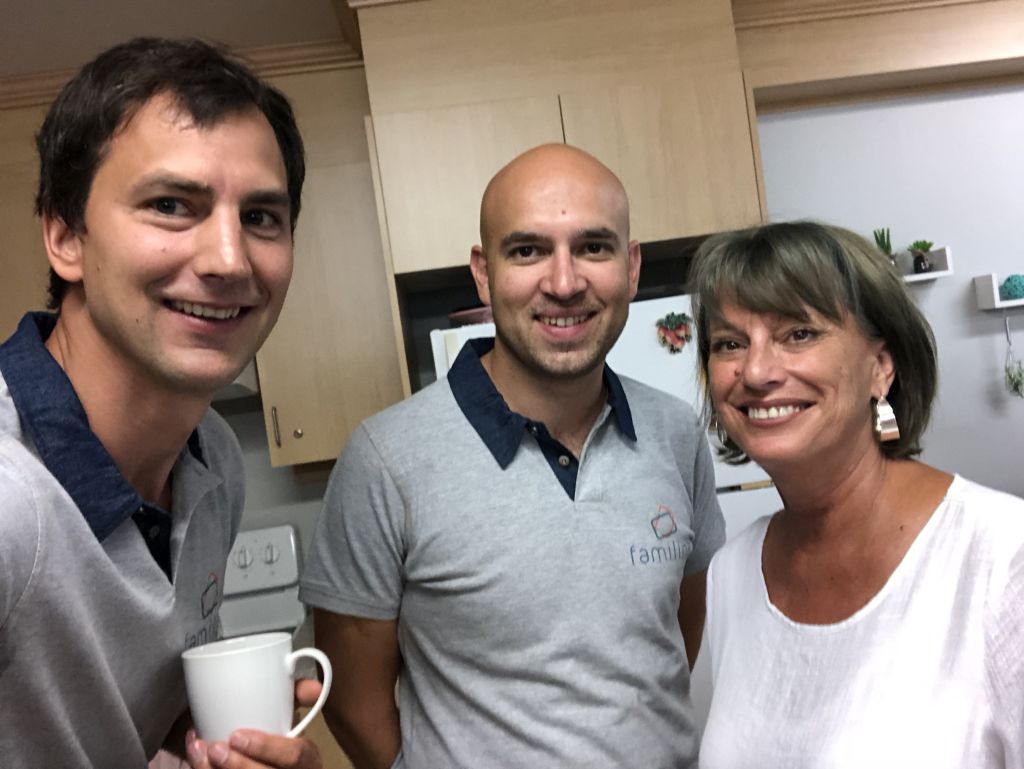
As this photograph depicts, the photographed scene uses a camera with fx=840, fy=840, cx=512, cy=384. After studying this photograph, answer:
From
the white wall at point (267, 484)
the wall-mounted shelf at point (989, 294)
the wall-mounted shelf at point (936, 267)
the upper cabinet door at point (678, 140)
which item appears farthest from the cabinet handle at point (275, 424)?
the wall-mounted shelf at point (989, 294)

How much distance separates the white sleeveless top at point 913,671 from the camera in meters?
0.83

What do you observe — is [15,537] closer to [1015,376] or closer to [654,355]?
[654,355]

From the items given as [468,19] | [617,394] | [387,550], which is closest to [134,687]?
[387,550]

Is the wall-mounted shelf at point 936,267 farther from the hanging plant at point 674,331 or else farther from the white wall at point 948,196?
the hanging plant at point 674,331

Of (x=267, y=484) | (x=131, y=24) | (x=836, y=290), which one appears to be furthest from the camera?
(x=267, y=484)

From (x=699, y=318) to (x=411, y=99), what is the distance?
5.35 feet

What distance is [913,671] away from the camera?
884 millimetres

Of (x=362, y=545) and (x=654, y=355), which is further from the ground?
(x=654, y=355)

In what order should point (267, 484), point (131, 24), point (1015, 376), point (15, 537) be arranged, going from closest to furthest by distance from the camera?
point (15, 537) → point (131, 24) → point (1015, 376) → point (267, 484)

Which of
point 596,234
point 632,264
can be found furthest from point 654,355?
point 596,234

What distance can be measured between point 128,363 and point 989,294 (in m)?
2.88

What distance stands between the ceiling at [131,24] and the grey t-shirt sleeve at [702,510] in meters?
1.87

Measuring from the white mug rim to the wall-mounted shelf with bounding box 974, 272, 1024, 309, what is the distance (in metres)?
2.81

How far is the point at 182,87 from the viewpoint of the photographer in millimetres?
864
